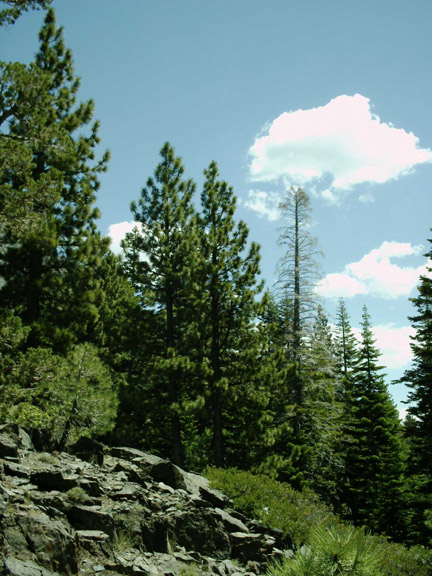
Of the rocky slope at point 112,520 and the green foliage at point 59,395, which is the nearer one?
the rocky slope at point 112,520

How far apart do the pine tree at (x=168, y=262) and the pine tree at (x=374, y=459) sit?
39.2 ft

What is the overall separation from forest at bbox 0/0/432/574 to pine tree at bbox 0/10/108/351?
2.0 inches

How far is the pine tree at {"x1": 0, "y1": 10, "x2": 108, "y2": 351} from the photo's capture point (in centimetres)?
1227

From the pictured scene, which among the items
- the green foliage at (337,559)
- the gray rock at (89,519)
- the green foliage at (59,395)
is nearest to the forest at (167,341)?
the green foliage at (59,395)

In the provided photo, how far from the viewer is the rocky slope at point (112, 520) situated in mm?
6574

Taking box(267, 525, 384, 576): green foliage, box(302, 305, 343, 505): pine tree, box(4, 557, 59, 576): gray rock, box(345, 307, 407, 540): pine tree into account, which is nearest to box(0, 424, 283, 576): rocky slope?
box(4, 557, 59, 576): gray rock

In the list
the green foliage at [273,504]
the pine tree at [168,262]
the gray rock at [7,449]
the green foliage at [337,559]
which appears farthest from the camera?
the pine tree at [168,262]

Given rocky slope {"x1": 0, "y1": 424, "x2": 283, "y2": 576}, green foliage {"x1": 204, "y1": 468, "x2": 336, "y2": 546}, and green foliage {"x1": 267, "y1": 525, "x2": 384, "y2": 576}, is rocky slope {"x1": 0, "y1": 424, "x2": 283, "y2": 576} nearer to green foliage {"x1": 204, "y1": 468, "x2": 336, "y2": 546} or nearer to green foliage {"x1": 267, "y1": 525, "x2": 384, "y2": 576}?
green foliage {"x1": 204, "y1": 468, "x2": 336, "y2": 546}

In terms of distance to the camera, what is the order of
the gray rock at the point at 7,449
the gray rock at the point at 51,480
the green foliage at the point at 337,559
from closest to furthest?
the green foliage at the point at 337,559 → the gray rock at the point at 51,480 → the gray rock at the point at 7,449

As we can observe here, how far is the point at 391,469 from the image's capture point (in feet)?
91.5

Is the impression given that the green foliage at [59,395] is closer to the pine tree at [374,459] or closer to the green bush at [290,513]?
the green bush at [290,513]

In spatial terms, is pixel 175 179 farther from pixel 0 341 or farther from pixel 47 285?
pixel 0 341

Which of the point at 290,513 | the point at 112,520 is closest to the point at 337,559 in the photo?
the point at 112,520

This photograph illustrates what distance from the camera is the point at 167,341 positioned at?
2189 centimetres
